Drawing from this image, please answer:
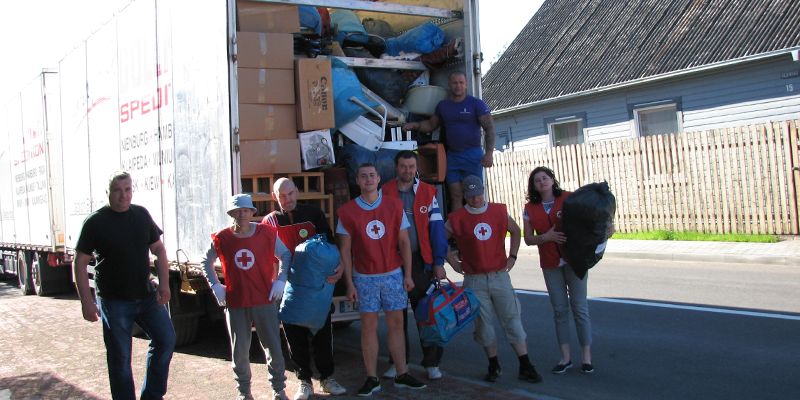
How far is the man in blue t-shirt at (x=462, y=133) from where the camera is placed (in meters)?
7.19

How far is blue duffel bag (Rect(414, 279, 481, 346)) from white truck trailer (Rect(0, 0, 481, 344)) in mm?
979

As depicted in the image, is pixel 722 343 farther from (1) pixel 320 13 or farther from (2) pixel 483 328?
(1) pixel 320 13

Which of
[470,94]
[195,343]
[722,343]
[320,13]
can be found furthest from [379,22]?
[722,343]

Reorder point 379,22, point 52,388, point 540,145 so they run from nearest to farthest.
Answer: point 52,388
point 379,22
point 540,145

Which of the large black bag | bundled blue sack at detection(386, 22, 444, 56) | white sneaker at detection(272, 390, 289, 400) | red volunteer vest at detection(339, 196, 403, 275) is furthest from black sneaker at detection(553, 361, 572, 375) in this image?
bundled blue sack at detection(386, 22, 444, 56)

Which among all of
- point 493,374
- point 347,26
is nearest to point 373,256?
point 493,374

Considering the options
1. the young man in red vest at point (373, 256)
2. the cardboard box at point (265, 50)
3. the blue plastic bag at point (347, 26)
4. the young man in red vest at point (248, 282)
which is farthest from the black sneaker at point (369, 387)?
the blue plastic bag at point (347, 26)

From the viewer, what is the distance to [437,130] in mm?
7582

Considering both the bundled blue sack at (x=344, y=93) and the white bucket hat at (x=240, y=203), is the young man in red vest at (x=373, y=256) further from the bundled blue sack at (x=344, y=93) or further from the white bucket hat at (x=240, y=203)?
the bundled blue sack at (x=344, y=93)

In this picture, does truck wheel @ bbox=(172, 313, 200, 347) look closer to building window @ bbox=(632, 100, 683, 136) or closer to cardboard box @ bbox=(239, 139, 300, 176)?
cardboard box @ bbox=(239, 139, 300, 176)

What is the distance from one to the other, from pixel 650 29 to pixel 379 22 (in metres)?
13.5

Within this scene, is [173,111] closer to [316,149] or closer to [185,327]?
[316,149]

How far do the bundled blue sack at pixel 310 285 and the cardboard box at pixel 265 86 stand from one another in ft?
4.80

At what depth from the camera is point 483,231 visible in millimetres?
5914
